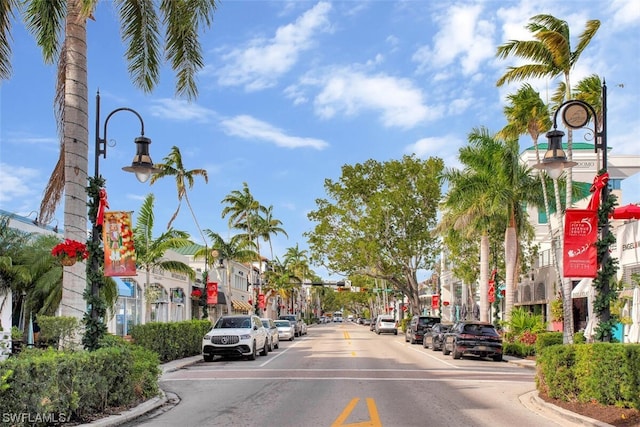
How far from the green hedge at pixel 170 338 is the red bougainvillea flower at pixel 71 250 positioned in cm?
939

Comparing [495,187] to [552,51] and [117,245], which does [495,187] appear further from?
[117,245]

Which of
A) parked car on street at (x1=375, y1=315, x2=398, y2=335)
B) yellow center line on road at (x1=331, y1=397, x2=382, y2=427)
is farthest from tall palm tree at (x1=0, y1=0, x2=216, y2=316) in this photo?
parked car on street at (x1=375, y1=315, x2=398, y2=335)

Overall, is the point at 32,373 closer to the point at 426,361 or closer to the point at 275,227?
the point at 426,361

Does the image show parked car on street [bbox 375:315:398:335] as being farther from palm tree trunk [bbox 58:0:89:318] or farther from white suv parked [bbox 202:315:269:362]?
palm tree trunk [bbox 58:0:89:318]

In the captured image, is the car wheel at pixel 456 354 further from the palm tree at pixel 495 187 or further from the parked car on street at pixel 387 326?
the parked car on street at pixel 387 326

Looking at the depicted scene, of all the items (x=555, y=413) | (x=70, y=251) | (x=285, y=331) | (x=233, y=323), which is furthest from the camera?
(x=285, y=331)

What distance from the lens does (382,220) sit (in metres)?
53.3

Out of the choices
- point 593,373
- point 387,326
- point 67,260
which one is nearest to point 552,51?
point 593,373

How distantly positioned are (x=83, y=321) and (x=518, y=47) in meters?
Answer: 18.2

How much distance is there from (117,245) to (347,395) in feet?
19.4

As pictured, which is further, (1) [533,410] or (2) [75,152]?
(2) [75,152]

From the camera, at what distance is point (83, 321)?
44.3ft

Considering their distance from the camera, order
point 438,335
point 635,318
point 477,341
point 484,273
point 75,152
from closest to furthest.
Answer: point 75,152 → point 635,318 → point 477,341 → point 438,335 → point 484,273

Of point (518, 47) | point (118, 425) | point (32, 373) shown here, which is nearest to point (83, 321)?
point (118, 425)
